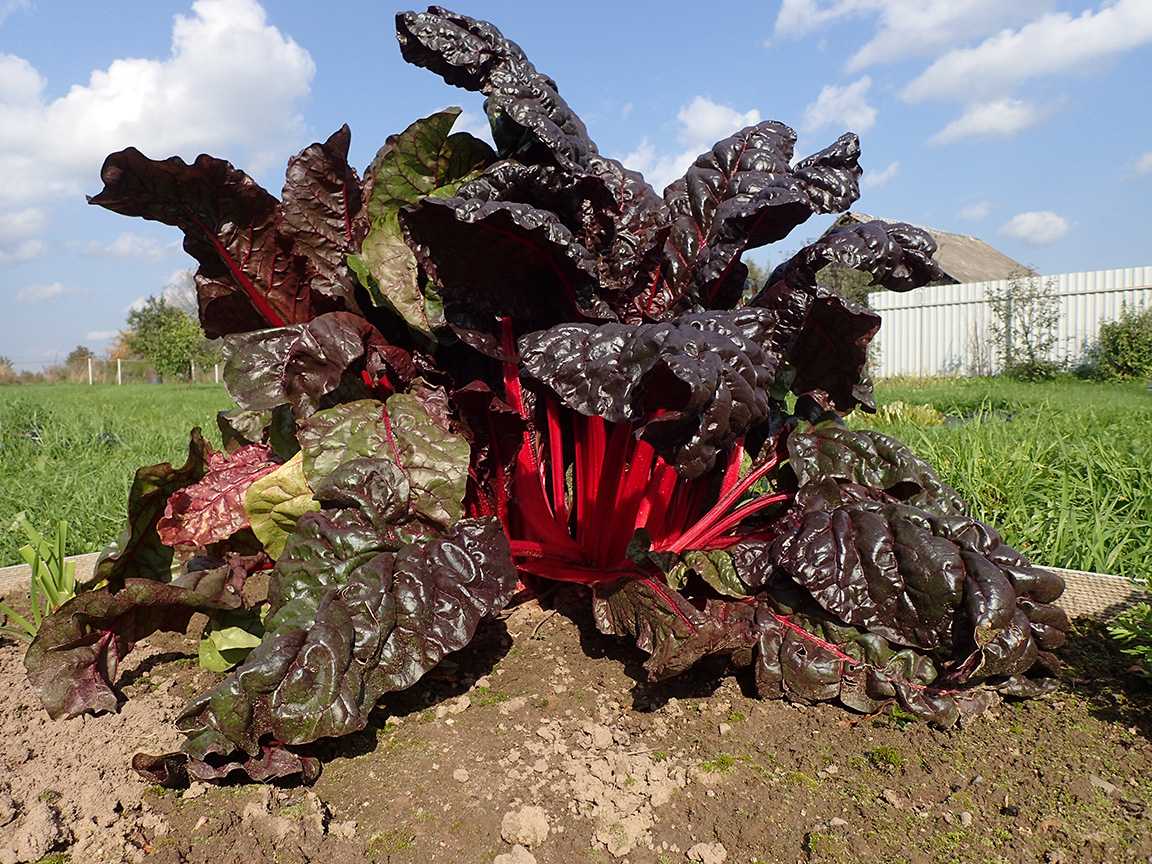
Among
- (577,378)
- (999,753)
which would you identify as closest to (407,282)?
(577,378)

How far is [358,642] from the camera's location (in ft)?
3.98

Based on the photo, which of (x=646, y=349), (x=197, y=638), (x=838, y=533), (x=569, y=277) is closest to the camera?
(x=646, y=349)

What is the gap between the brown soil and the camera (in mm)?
1066

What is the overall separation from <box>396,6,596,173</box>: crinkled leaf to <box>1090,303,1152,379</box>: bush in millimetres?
14033

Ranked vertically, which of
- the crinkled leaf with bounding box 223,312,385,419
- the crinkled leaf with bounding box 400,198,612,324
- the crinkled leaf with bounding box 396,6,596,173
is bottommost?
the crinkled leaf with bounding box 223,312,385,419

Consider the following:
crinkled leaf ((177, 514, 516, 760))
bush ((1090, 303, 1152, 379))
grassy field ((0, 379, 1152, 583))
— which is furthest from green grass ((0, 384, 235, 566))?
bush ((1090, 303, 1152, 379))

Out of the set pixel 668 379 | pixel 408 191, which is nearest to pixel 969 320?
pixel 408 191

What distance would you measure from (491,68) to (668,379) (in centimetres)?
101

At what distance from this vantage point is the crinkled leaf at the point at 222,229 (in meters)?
1.54

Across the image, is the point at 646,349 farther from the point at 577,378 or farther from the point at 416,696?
the point at 416,696

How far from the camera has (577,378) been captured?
1249mm

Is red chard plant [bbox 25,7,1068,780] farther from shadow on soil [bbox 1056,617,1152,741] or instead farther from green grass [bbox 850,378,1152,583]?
green grass [bbox 850,378,1152,583]

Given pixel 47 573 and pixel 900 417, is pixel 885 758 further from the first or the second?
pixel 900 417

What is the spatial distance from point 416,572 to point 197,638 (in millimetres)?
902
